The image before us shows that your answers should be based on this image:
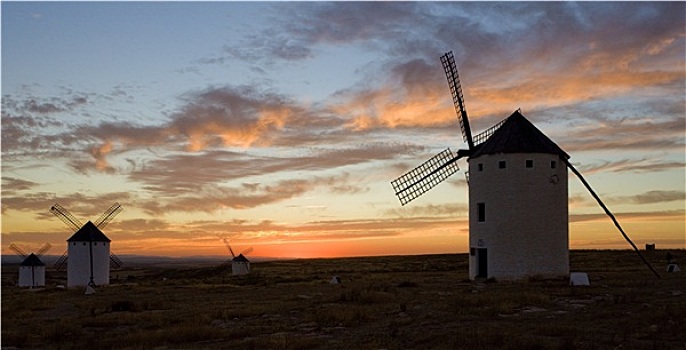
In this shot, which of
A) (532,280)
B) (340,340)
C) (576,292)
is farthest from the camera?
(532,280)

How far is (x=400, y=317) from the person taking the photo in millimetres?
21875

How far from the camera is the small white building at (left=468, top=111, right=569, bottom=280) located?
34125 millimetres

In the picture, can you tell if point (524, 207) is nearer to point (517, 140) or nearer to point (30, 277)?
point (517, 140)

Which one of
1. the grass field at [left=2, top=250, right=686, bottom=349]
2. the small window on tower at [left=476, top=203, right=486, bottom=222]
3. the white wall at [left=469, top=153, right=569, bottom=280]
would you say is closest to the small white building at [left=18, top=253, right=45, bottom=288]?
the grass field at [left=2, top=250, right=686, bottom=349]

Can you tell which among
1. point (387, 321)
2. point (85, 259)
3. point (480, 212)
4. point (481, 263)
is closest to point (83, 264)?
point (85, 259)

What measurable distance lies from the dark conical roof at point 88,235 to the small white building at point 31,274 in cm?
1096

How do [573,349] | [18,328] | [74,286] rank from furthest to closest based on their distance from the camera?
1. [74,286]
2. [18,328]
3. [573,349]

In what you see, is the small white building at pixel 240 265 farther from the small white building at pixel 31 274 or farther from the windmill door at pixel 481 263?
the windmill door at pixel 481 263

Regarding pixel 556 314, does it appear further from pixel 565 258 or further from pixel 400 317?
pixel 565 258

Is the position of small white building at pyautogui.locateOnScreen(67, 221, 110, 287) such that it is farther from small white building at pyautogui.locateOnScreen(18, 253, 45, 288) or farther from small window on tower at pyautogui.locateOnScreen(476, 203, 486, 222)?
small window on tower at pyautogui.locateOnScreen(476, 203, 486, 222)

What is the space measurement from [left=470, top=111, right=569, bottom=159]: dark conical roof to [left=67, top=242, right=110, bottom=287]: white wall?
3585cm

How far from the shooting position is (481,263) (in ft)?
121

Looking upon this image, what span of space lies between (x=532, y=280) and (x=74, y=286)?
39.3 m

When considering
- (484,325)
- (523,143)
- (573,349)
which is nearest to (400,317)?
(484,325)
